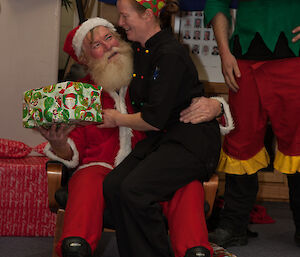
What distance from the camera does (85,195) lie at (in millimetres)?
1629

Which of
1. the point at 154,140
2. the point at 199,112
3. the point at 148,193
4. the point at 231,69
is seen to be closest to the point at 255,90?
the point at 231,69

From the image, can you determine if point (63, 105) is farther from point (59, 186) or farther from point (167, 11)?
point (167, 11)

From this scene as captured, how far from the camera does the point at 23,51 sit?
8.35ft

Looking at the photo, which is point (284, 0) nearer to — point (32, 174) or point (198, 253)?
point (198, 253)

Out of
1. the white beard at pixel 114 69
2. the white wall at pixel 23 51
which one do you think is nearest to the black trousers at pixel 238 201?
the white beard at pixel 114 69

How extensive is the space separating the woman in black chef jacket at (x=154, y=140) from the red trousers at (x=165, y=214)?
3cm

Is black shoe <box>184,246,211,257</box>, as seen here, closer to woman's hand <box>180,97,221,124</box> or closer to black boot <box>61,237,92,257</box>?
black boot <box>61,237,92,257</box>

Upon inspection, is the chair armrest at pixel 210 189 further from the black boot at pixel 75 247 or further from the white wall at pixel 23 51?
the white wall at pixel 23 51

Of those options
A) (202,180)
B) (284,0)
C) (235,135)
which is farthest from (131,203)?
(284,0)

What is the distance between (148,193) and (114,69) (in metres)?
0.53

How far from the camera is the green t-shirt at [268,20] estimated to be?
196cm

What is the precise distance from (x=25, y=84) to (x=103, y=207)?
1.15 m

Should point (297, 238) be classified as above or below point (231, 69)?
below

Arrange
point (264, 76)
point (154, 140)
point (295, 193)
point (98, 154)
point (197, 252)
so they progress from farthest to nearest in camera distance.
→ point (295, 193) < point (264, 76) < point (98, 154) < point (154, 140) < point (197, 252)
